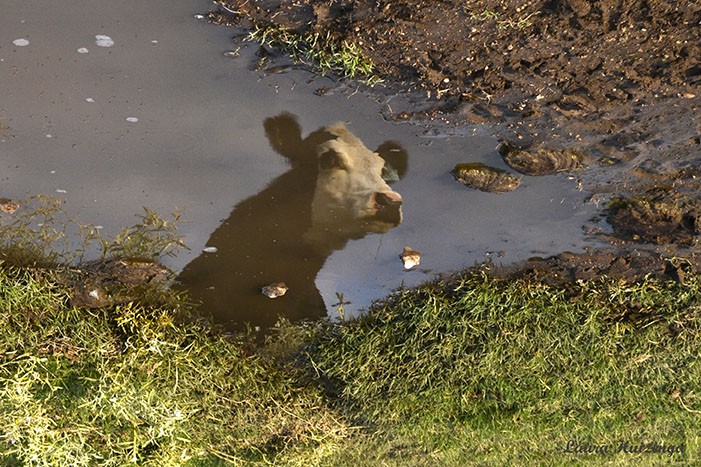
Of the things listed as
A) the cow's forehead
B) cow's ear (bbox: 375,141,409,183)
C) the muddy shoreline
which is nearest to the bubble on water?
the muddy shoreline

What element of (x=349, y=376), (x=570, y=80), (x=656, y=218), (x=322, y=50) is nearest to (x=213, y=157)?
(x=322, y=50)

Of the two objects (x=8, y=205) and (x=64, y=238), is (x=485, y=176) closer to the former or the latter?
(x=64, y=238)

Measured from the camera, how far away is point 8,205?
3.00 m

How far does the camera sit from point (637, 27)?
2539 mm

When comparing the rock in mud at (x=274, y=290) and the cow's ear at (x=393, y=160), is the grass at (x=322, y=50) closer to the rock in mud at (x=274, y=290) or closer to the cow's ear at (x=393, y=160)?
the cow's ear at (x=393, y=160)

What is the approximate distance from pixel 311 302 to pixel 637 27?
2167mm

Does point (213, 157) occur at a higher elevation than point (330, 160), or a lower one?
lower

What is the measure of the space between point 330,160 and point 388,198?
39cm

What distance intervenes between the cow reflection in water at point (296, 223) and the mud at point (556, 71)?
0.38m

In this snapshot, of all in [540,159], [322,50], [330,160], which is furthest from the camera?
[330,160]

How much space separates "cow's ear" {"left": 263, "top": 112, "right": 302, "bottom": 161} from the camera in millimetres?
3010

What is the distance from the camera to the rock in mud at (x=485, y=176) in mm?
3004

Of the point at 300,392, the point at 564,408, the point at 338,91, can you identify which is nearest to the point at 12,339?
the point at 300,392

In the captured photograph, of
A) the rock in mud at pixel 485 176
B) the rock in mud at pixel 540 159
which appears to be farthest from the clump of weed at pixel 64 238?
the rock in mud at pixel 540 159
